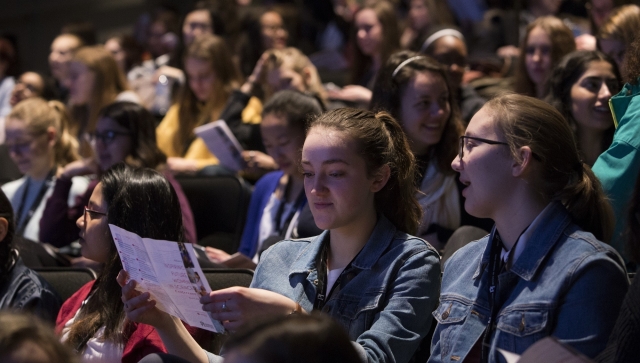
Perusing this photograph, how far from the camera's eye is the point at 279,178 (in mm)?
3926

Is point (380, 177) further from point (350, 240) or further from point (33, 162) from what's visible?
point (33, 162)

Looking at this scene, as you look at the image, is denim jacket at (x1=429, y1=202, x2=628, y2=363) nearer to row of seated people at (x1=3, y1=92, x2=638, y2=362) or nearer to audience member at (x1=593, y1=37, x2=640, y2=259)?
row of seated people at (x1=3, y1=92, x2=638, y2=362)

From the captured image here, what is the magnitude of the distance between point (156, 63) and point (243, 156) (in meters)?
2.75

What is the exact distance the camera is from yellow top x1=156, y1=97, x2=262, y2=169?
4.94m

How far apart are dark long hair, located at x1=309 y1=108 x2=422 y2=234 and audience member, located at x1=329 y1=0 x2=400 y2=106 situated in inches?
112

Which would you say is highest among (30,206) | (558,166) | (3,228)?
(558,166)

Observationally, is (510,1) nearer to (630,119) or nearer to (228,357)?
(630,119)

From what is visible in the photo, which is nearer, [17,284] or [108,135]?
[17,284]

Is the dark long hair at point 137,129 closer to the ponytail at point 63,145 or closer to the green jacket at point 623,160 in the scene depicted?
the ponytail at point 63,145

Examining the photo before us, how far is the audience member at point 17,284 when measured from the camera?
286 centimetres

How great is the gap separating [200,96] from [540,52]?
2.16m

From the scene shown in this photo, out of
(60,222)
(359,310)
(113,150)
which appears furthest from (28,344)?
(60,222)

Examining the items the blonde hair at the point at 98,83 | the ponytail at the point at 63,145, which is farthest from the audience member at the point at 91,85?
the ponytail at the point at 63,145

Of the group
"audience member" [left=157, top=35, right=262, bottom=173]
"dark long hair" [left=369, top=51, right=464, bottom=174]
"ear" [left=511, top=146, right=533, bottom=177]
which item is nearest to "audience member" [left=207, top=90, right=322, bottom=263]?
"dark long hair" [left=369, top=51, right=464, bottom=174]
